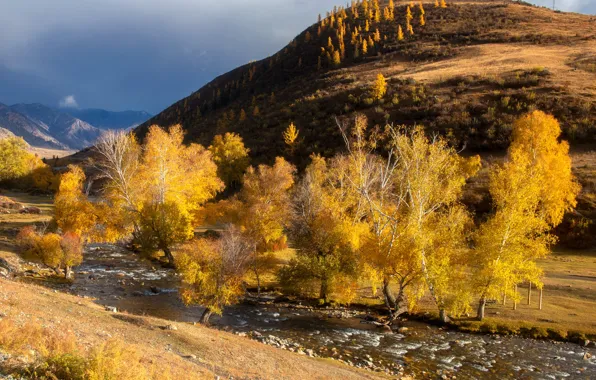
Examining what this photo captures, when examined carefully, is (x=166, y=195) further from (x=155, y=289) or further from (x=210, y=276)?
(x=210, y=276)

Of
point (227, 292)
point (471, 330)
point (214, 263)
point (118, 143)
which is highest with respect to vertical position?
point (118, 143)

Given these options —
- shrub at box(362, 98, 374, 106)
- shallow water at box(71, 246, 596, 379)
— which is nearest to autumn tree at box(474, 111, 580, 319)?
shallow water at box(71, 246, 596, 379)

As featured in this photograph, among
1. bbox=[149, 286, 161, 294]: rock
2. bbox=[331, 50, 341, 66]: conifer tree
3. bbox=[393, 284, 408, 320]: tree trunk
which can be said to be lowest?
bbox=[149, 286, 161, 294]: rock

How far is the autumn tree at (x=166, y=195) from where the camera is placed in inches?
1492

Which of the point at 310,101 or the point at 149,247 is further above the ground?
the point at 310,101

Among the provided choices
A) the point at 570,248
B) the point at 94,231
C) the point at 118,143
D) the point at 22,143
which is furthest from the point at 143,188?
the point at 22,143

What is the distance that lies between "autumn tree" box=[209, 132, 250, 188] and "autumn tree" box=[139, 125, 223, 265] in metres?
31.7

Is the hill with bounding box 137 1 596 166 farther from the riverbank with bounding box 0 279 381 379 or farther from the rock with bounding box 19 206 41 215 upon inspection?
the rock with bounding box 19 206 41 215

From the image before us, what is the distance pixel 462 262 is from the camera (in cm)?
2678

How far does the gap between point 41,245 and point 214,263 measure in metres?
17.6

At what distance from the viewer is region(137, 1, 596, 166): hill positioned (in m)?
74.2

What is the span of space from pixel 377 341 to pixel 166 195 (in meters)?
26.1

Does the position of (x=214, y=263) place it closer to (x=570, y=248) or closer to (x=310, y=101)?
(x=570, y=248)

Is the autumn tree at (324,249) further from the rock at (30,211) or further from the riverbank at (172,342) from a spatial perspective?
the rock at (30,211)
